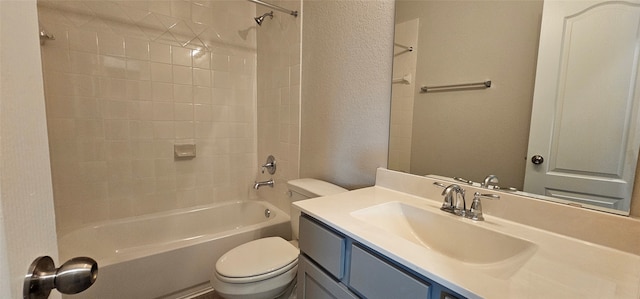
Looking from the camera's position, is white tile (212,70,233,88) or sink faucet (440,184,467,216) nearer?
sink faucet (440,184,467,216)

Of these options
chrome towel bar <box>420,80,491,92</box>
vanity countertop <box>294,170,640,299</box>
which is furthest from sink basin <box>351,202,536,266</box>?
chrome towel bar <box>420,80,491,92</box>

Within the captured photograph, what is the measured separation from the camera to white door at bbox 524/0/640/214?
0.74 m

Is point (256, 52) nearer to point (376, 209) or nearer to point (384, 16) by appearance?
point (384, 16)

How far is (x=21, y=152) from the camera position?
1.00 feet

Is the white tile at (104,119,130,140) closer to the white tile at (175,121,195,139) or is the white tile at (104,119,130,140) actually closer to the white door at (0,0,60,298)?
the white tile at (175,121,195,139)

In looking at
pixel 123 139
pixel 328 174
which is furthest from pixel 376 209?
pixel 123 139

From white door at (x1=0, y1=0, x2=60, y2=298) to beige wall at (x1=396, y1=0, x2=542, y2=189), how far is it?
122 centimetres

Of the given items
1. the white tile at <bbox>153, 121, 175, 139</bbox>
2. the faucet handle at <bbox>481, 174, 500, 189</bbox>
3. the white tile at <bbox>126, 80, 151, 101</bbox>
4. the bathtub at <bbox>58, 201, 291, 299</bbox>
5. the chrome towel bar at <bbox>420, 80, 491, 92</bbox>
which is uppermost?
the white tile at <bbox>126, 80, 151, 101</bbox>

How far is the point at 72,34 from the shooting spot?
164cm

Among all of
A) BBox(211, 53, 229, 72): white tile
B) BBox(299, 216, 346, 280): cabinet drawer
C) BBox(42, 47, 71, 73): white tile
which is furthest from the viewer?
BBox(211, 53, 229, 72): white tile

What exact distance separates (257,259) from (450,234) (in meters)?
0.92

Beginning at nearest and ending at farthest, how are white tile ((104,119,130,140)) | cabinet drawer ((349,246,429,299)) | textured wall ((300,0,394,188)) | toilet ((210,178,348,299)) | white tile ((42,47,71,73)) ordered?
cabinet drawer ((349,246,429,299))
toilet ((210,178,348,299))
textured wall ((300,0,394,188))
white tile ((42,47,71,73))
white tile ((104,119,130,140))

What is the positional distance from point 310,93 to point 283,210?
94 centimetres

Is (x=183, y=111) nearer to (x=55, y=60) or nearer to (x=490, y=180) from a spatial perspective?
(x=55, y=60)
